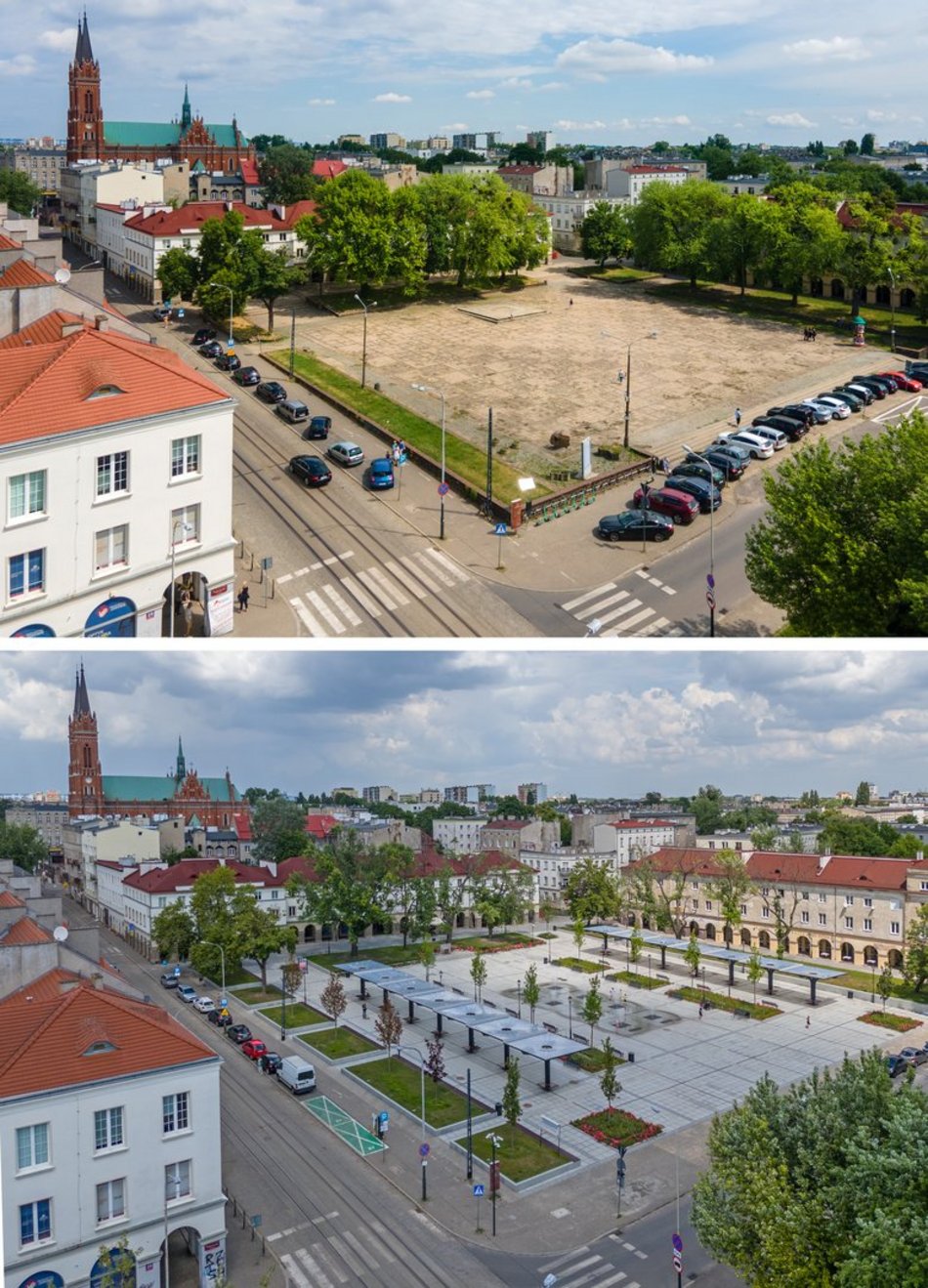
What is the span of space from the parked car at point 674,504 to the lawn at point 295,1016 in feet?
58.6

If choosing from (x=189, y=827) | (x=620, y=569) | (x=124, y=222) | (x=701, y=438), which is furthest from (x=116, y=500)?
(x=124, y=222)

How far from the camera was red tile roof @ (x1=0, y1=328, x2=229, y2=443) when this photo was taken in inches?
790

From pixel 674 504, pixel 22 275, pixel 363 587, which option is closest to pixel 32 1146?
pixel 363 587

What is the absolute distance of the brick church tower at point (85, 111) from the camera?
98.3 m

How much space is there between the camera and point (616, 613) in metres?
27.3

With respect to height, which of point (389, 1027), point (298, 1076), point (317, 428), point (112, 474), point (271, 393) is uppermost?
point (271, 393)

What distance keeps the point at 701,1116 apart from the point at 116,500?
1840 cm

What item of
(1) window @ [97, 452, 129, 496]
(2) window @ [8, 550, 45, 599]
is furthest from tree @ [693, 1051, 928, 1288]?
(1) window @ [97, 452, 129, 496]

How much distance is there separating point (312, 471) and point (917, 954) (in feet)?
79.9

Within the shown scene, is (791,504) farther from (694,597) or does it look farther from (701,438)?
(701,438)

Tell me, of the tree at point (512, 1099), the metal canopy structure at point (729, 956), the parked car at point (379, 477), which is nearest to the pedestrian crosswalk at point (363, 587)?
the parked car at point (379, 477)

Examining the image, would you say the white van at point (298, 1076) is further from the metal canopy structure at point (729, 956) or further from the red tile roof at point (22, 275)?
the red tile roof at point (22, 275)

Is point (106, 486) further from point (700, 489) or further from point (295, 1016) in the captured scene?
point (295, 1016)

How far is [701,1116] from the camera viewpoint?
2556cm
